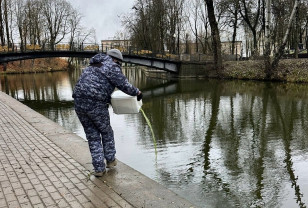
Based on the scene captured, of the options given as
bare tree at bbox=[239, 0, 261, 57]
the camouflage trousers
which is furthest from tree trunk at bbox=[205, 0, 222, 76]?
the camouflage trousers

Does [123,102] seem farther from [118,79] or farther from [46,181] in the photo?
[46,181]

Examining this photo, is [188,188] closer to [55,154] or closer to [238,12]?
[55,154]

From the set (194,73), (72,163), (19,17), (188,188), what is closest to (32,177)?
(72,163)

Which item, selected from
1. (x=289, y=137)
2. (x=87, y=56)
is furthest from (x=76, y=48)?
Result: (x=289, y=137)

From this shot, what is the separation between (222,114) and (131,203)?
8.70 metres

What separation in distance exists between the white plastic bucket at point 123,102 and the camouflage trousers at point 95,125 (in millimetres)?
160

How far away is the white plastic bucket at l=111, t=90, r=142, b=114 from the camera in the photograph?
14.4 feet

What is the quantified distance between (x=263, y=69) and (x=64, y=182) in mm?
24215

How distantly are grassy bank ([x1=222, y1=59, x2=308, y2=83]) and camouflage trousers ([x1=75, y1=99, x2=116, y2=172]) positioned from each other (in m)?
21.8

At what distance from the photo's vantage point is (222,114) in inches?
463

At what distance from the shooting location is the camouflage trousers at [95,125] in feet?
13.6

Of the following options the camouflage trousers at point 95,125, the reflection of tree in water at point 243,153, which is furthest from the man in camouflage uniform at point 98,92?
the reflection of tree in water at point 243,153

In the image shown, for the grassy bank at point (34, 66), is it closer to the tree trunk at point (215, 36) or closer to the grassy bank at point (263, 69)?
the tree trunk at point (215, 36)

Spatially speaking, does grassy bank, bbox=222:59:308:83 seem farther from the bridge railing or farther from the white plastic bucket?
the white plastic bucket
